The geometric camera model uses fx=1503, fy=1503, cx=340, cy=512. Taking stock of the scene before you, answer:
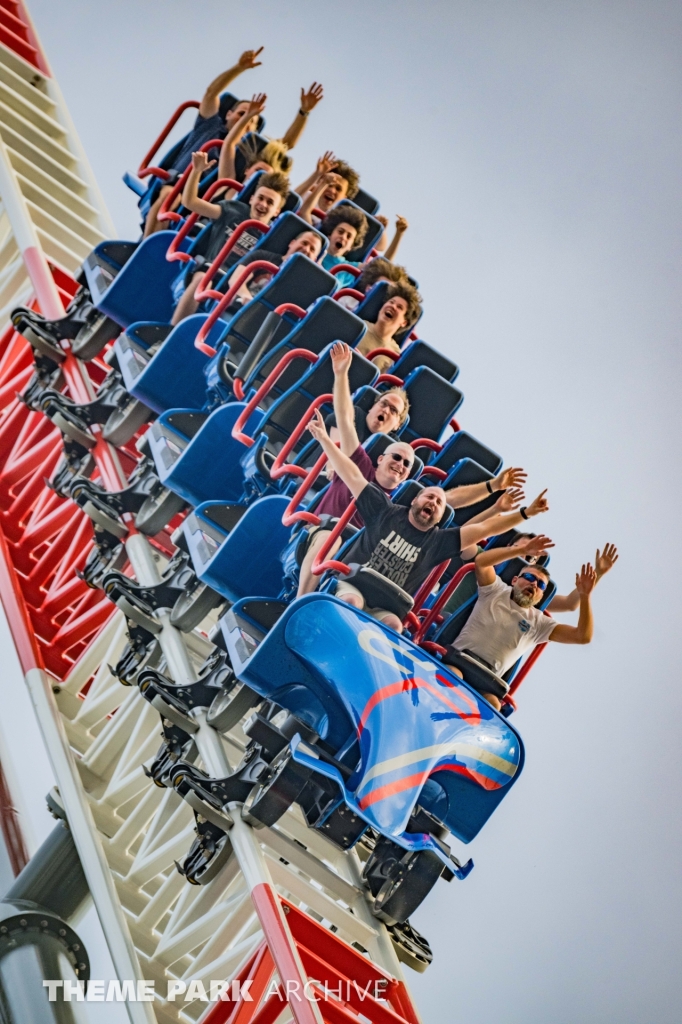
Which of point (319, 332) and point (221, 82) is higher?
point (221, 82)

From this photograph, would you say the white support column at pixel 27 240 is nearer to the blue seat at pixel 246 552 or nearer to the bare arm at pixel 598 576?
the blue seat at pixel 246 552

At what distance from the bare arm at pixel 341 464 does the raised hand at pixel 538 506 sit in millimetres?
694

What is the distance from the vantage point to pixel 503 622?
20.2ft

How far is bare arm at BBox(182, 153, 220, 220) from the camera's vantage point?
7625mm

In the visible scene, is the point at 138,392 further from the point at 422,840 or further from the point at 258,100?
the point at 422,840

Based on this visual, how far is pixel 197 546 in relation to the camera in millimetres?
6809

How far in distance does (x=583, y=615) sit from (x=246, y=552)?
1.48 meters

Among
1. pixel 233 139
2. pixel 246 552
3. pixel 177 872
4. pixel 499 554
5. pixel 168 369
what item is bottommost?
pixel 177 872

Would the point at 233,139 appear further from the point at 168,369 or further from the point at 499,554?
the point at 499,554

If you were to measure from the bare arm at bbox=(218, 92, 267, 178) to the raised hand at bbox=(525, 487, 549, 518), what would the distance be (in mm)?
3117

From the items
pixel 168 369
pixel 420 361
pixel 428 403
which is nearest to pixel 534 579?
pixel 428 403

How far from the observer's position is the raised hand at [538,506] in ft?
19.8

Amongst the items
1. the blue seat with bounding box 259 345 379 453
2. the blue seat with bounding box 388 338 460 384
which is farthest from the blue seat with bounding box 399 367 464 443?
the blue seat with bounding box 259 345 379 453

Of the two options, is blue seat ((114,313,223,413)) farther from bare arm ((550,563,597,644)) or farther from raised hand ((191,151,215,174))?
bare arm ((550,563,597,644))
